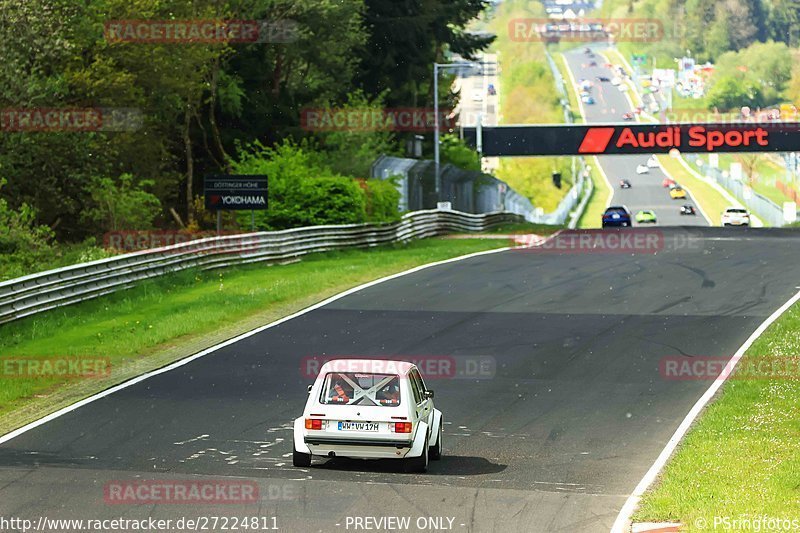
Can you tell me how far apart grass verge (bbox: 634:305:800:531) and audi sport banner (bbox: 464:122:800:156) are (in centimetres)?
5893

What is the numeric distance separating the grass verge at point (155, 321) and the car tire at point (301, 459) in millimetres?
4624

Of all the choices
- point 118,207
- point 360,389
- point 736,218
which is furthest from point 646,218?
point 360,389

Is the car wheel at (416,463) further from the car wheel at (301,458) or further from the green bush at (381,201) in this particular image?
the green bush at (381,201)

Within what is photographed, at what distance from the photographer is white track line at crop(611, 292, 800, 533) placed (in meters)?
11.9

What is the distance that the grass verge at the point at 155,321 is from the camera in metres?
20.1

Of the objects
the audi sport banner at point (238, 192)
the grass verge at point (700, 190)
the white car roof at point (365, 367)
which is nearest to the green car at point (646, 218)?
the grass verge at point (700, 190)

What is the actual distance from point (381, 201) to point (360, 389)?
107 ft

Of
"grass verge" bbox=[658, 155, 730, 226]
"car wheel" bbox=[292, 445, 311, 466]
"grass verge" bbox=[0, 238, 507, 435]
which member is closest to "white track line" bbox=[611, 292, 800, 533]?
"car wheel" bbox=[292, 445, 311, 466]

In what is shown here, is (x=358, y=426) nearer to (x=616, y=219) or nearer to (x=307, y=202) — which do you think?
(x=307, y=202)

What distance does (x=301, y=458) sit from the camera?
46.6 ft

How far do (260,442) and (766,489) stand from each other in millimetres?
6067

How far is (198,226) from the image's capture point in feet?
160

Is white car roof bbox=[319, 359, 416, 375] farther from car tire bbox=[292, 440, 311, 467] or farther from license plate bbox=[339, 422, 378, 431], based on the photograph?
car tire bbox=[292, 440, 311, 467]

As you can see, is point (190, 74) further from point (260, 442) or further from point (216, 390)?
point (260, 442)
